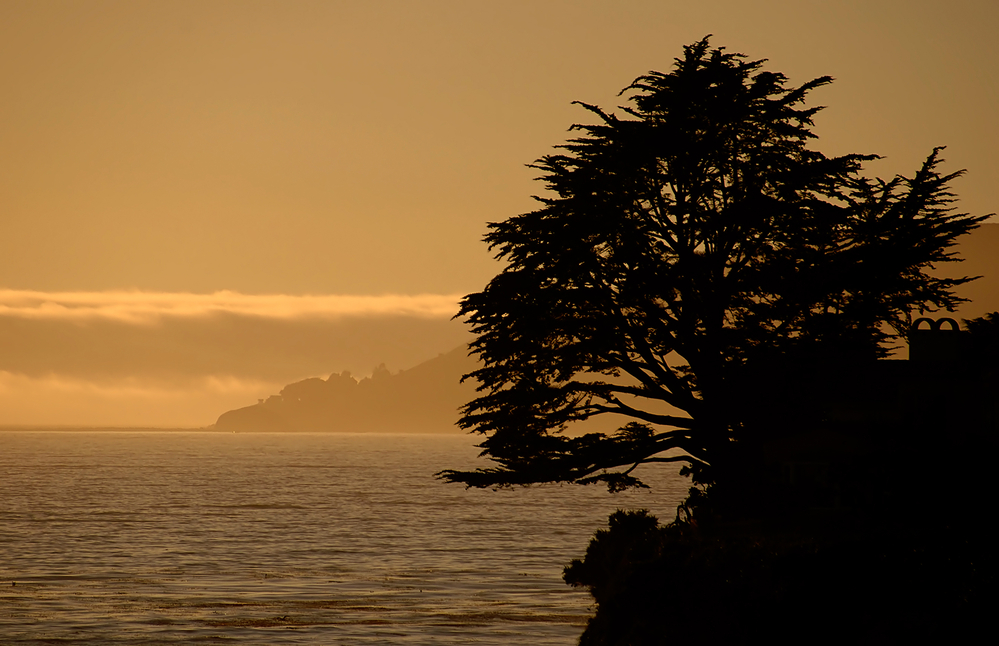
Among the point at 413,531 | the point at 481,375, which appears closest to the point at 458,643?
the point at 481,375

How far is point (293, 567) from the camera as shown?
166 feet

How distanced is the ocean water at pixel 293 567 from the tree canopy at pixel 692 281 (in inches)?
306

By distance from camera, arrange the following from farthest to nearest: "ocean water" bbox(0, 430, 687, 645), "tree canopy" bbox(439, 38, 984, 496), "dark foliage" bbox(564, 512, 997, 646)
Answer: "ocean water" bbox(0, 430, 687, 645) → "tree canopy" bbox(439, 38, 984, 496) → "dark foliage" bbox(564, 512, 997, 646)

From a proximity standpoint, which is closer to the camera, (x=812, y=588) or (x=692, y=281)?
(x=812, y=588)

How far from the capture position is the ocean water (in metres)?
32.9

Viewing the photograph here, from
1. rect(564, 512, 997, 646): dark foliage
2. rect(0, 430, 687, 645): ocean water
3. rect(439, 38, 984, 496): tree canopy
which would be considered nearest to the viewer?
rect(564, 512, 997, 646): dark foliage

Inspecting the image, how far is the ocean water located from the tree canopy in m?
7.77

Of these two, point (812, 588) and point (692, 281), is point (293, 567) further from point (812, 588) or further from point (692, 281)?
point (812, 588)

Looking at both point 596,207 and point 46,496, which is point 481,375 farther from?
point 46,496

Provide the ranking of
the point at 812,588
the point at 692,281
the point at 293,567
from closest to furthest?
the point at 812,588, the point at 692,281, the point at 293,567

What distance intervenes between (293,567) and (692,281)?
101 feet

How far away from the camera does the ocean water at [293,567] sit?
108ft

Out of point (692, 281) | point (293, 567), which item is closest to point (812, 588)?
point (692, 281)

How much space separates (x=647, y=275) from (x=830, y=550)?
38.6 feet
